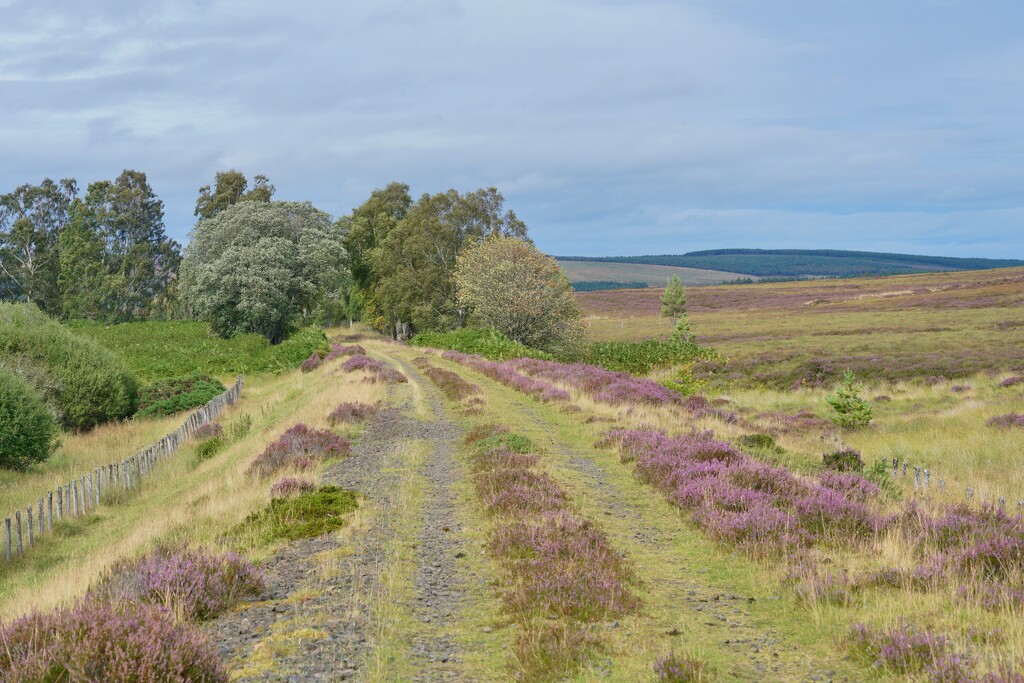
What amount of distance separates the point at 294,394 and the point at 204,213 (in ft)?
253

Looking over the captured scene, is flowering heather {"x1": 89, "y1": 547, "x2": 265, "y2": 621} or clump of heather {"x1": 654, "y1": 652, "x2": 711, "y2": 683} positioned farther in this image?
flowering heather {"x1": 89, "y1": 547, "x2": 265, "y2": 621}

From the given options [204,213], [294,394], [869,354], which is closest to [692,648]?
[294,394]

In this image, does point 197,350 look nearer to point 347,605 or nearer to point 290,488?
point 290,488

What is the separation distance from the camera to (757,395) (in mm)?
46562

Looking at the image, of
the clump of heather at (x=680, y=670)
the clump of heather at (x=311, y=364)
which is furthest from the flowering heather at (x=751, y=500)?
the clump of heather at (x=311, y=364)

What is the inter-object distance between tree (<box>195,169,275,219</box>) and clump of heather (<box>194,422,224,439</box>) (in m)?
80.0

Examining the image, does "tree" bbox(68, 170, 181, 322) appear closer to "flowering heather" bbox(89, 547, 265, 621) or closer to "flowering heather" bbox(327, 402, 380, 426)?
"flowering heather" bbox(327, 402, 380, 426)

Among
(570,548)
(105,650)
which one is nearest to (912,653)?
(570,548)

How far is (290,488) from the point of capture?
1479cm

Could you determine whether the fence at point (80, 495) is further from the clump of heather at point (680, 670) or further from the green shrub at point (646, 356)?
the green shrub at point (646, 356)

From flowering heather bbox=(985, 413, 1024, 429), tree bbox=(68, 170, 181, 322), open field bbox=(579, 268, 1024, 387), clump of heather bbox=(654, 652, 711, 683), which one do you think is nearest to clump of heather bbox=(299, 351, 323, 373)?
open field bbox=(579, 268, 1024, 387)

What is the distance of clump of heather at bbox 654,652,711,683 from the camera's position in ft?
21.7

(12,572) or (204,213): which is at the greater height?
(204,213)

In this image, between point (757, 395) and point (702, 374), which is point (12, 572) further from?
point (702, 374)
